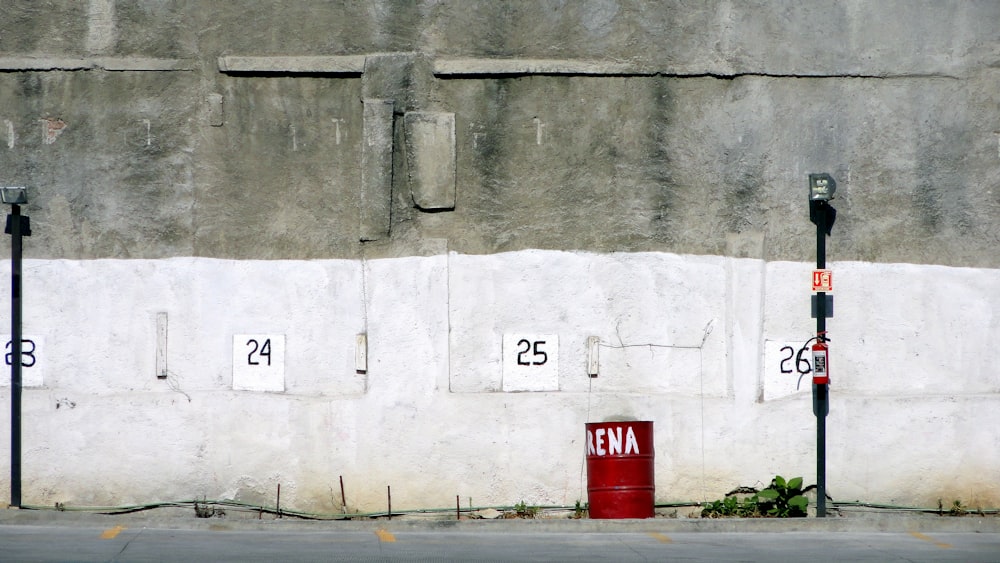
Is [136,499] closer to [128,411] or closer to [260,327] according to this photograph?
[128,411]

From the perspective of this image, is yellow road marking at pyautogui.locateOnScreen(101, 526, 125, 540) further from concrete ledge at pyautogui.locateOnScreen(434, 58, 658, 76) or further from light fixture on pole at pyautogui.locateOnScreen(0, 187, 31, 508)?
concrete ledge at pyautogui.locateOnScreen(434, 58, 658, 76)

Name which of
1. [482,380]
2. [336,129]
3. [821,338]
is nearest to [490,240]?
[482,380]

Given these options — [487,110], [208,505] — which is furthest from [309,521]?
[487,110]

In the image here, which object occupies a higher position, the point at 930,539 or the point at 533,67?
the point at 533,67

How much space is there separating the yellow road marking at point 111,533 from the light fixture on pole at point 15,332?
1471mm

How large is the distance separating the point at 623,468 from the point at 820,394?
2.30 m

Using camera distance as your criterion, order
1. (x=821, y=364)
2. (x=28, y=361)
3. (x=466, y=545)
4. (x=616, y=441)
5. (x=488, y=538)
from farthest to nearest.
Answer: (x=28, y=361) → (x=821, y=364) → (x=616, y=441) → (x=488, y=538) → (x=466, y=545)

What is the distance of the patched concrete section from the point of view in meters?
13.6

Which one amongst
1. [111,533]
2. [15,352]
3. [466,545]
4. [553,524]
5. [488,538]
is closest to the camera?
[466,545]

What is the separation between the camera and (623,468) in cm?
1299

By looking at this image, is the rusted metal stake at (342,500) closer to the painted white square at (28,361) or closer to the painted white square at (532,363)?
the painted white square at (532,363)

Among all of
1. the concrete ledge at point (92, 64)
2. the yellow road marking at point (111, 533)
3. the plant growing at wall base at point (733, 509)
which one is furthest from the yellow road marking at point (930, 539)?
the concrete ledge at point (92, 64)

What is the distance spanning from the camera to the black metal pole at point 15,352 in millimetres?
13242

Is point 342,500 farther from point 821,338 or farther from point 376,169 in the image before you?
point 821,338
